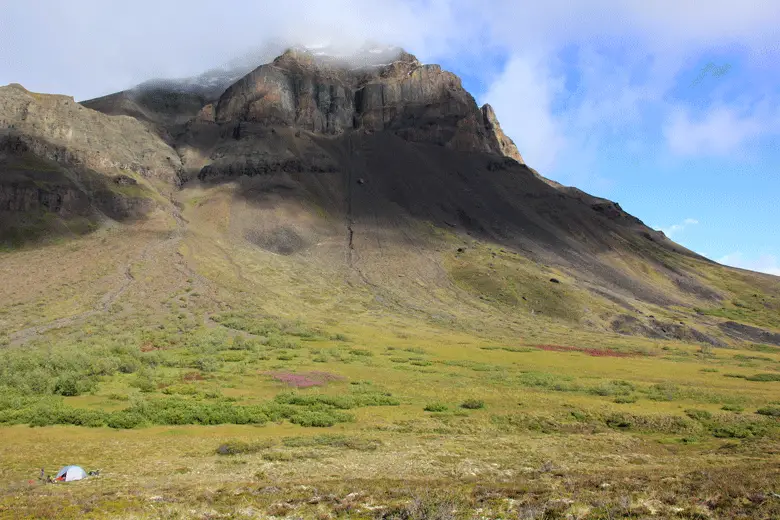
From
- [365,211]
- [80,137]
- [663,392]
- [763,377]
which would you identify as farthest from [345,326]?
[80,137]

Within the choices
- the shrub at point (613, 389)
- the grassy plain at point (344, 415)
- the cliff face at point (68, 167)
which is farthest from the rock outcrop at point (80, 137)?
the shrub at point (613, 389)

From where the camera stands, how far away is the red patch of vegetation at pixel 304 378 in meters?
34.8

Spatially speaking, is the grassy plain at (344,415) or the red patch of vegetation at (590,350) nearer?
the grassy plain at (344,415)

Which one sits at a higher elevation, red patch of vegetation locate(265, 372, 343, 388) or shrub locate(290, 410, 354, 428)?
shrub locate(290, 410, 354, 428)

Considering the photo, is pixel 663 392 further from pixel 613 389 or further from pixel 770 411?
pixel 770 411

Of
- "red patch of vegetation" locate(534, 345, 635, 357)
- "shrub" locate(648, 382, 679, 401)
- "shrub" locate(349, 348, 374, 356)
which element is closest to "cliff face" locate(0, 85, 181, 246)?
"shrub" locate(349, 348, 374, 356)

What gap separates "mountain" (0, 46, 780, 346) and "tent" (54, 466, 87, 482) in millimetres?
64930

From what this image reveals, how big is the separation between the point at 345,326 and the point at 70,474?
53.5 m

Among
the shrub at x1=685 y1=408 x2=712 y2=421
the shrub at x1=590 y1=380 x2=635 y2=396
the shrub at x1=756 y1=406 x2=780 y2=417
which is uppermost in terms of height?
the shrub at x1=756 y1=406 x2=780 y2=417

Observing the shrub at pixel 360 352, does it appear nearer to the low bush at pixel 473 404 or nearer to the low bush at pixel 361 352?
the low bush at pixel 361 352

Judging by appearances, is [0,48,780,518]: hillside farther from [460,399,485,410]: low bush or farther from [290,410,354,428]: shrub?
[460,399,485,410]: low bush

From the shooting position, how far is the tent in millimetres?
16000

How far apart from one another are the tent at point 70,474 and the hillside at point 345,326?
77cm

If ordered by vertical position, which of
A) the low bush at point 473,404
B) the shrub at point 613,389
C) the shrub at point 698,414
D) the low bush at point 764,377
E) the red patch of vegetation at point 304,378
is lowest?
the red patch of vegetation at point 304,378
